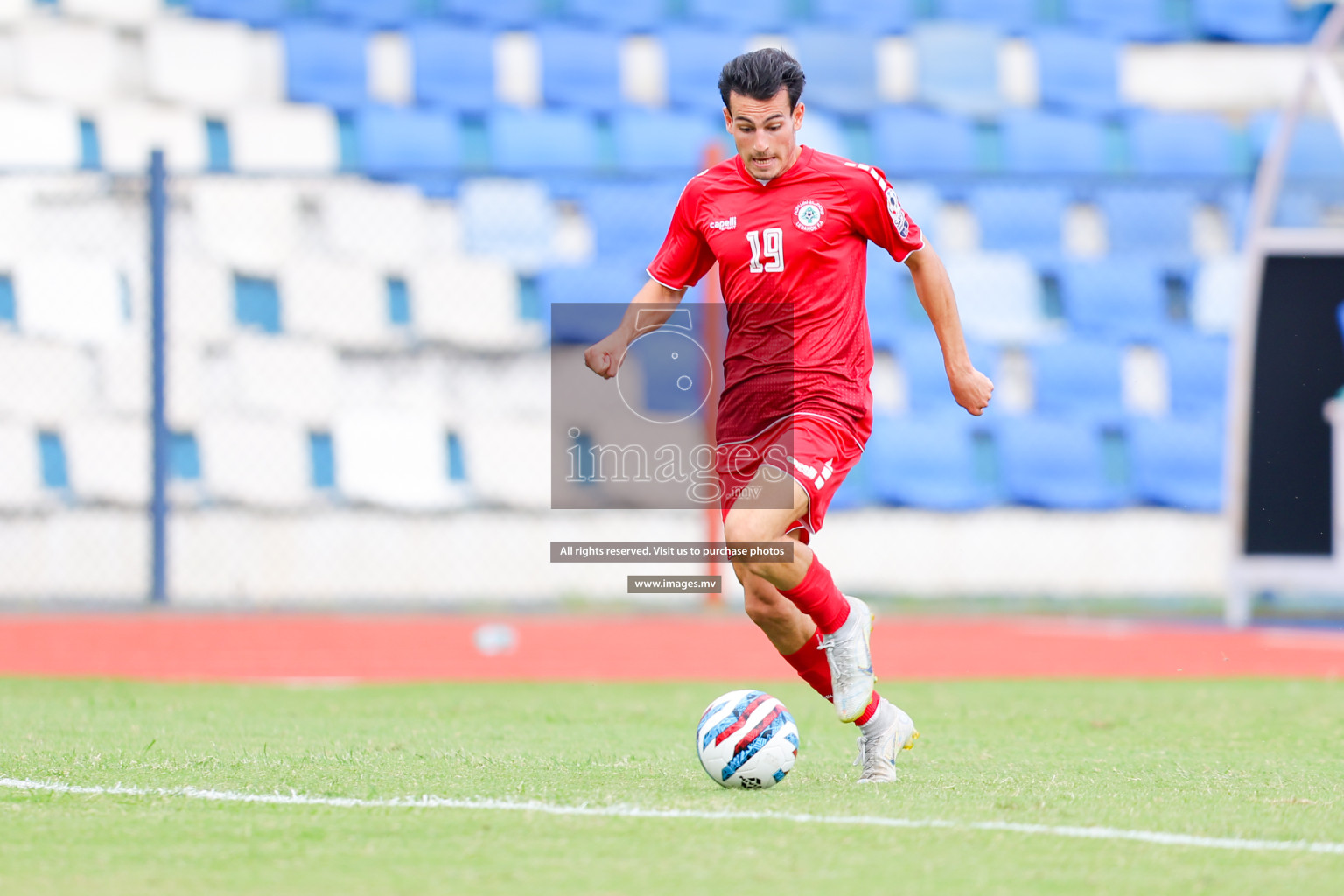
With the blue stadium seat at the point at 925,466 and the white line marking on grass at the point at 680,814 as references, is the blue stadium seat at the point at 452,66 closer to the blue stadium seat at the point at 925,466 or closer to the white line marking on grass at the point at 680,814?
the blue stadium seat at the point at 925,466

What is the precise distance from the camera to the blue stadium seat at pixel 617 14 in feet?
44.4

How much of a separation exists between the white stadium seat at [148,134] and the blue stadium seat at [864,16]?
207 inches

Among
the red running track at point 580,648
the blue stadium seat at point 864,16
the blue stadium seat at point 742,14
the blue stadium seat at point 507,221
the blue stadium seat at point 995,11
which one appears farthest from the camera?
the blue stadium seat at point 995,11

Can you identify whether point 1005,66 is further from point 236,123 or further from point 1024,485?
point 236,123

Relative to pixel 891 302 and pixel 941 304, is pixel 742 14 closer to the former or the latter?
pixel 891 302

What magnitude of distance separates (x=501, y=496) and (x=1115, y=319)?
4755 millimetres

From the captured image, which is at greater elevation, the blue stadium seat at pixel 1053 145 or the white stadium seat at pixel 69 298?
the blue stadium seat at pixel 1053 145

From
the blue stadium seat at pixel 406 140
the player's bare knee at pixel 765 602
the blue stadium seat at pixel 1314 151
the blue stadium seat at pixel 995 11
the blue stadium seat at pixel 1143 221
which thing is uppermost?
the blue stadium seat at pixel 995 11

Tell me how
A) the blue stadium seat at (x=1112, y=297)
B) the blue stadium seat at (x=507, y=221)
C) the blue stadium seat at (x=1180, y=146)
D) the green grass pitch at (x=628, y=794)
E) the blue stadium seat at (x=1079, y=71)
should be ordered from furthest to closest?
the blue stadium seat at (x=1079, y=71) < the blue stadium seat at (x=1180, y=146) < the blue stadium seat at (x=1112, y=297) < the blue stadium seat at (x=507, y=221) < the green grass pitch at (x=628, y=794)

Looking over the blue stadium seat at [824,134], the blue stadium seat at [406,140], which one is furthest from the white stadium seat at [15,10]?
the blue stadium seat at [824,134]

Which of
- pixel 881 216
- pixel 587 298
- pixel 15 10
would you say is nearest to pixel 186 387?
pixel 587 298

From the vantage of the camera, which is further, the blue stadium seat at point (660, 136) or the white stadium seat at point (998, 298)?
the blue stadium seat at point (660, 136)

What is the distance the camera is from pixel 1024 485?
11219mm

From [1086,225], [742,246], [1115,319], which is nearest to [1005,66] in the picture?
[1086,225]
